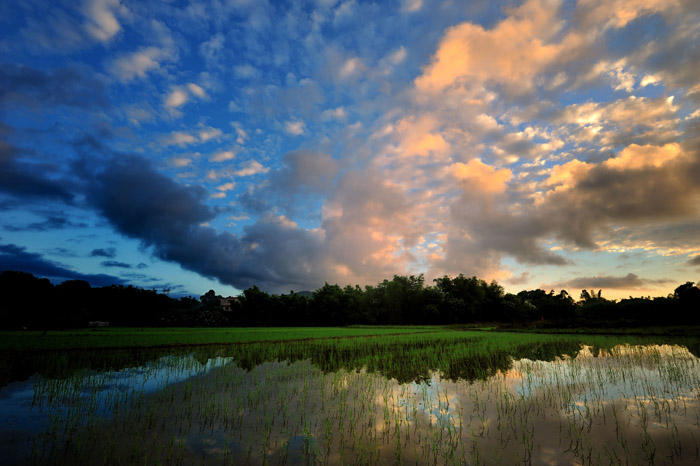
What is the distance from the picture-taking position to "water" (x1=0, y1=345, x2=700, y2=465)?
14.0 feet

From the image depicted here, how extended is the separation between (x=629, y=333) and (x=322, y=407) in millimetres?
33906

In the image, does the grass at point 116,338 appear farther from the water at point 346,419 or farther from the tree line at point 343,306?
the tree line at point 343,306

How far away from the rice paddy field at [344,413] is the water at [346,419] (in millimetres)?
30

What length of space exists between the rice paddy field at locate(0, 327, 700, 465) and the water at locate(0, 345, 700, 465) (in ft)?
0.10

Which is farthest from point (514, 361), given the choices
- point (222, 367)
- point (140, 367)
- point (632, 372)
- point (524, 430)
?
point (140, 367)

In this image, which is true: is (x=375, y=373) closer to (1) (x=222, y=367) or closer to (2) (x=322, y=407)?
(2) (x=322, y=407)

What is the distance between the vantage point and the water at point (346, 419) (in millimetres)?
4262

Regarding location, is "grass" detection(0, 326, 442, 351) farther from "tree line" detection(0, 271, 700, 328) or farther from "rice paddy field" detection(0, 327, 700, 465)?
"tree line" detection(0, 271, 700, 328)

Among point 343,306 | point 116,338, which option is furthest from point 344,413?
point 343,306

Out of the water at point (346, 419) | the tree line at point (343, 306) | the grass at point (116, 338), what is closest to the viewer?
the water at point (346, 419)

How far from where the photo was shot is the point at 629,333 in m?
27.8

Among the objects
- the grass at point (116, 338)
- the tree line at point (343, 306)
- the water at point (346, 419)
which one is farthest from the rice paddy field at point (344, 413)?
the tree line at point (343, 306)

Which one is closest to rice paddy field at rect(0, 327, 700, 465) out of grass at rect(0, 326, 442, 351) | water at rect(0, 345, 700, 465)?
water at rect(0, 345, 700, 465)

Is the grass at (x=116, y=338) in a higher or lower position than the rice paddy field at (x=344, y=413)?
lower
